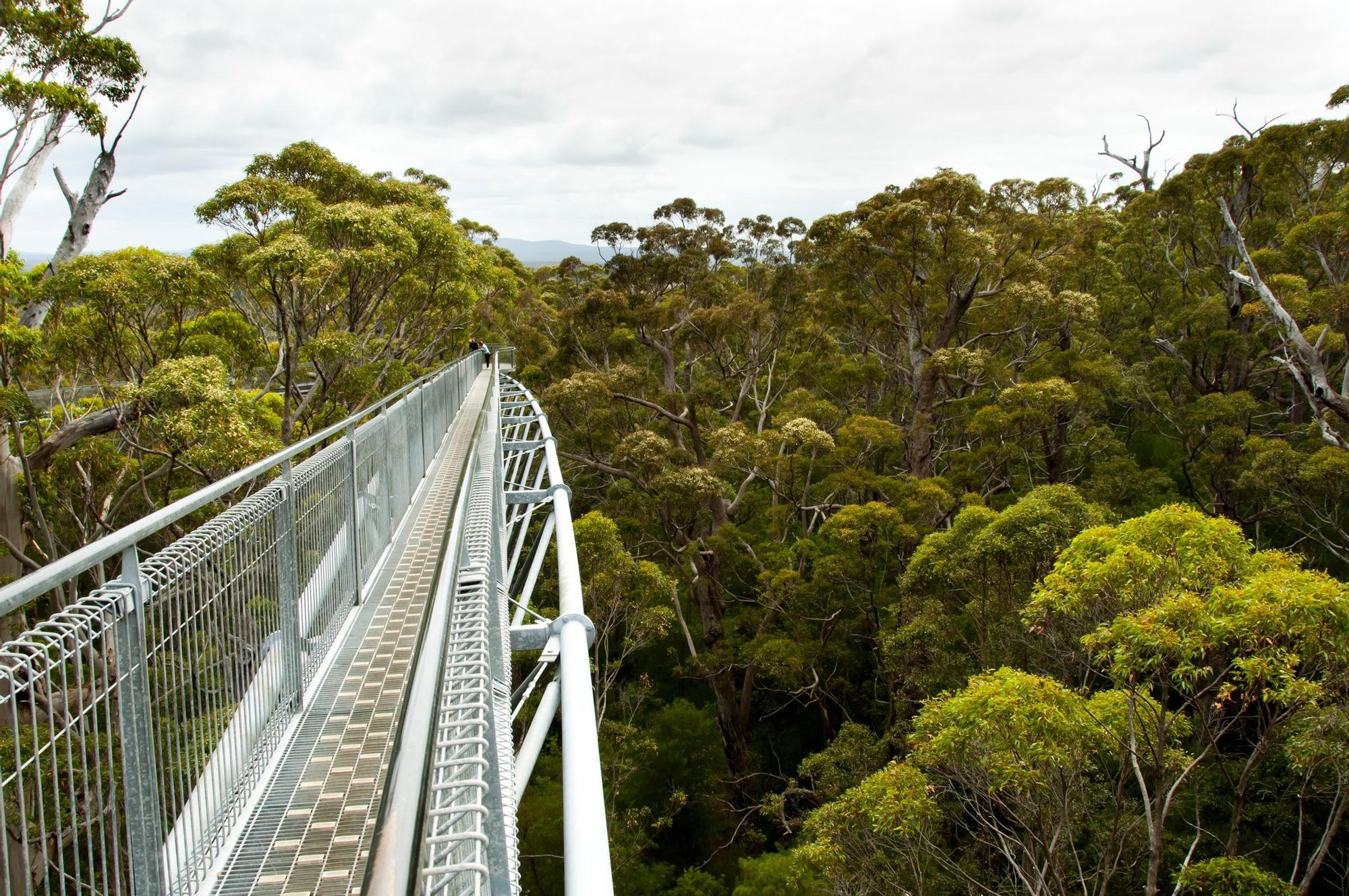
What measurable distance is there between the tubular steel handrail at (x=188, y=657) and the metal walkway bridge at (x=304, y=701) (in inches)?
0.4

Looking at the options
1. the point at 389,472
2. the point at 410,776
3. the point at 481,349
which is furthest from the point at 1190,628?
the point at 481,349

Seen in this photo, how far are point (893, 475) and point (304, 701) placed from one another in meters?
18.4

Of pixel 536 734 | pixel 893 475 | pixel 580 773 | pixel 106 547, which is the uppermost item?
pixel 106 547

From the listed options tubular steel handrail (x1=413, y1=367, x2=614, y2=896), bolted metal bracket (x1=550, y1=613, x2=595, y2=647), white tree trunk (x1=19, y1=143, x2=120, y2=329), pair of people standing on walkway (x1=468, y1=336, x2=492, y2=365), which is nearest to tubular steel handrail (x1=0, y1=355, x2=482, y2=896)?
tubular steel handrail (x1=413, y1=367, x2=614, y2=896)

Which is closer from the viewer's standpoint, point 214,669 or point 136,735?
point 136,735

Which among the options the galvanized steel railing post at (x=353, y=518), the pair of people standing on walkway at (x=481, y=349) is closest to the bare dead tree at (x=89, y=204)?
the pair of people standing on walkway at (x=481, y=349)

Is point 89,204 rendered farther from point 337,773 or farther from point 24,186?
point 337,773

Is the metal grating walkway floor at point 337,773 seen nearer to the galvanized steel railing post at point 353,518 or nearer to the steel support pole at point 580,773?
the galvanized steel railing post at point 353,518

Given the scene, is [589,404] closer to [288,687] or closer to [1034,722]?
[1034,722]

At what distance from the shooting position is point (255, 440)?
10398 mm

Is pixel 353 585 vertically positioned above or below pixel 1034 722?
above

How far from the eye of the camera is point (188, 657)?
104 inches

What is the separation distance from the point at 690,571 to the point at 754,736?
4647mm

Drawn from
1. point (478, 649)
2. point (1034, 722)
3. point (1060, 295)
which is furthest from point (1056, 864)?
point (1060, 295)
